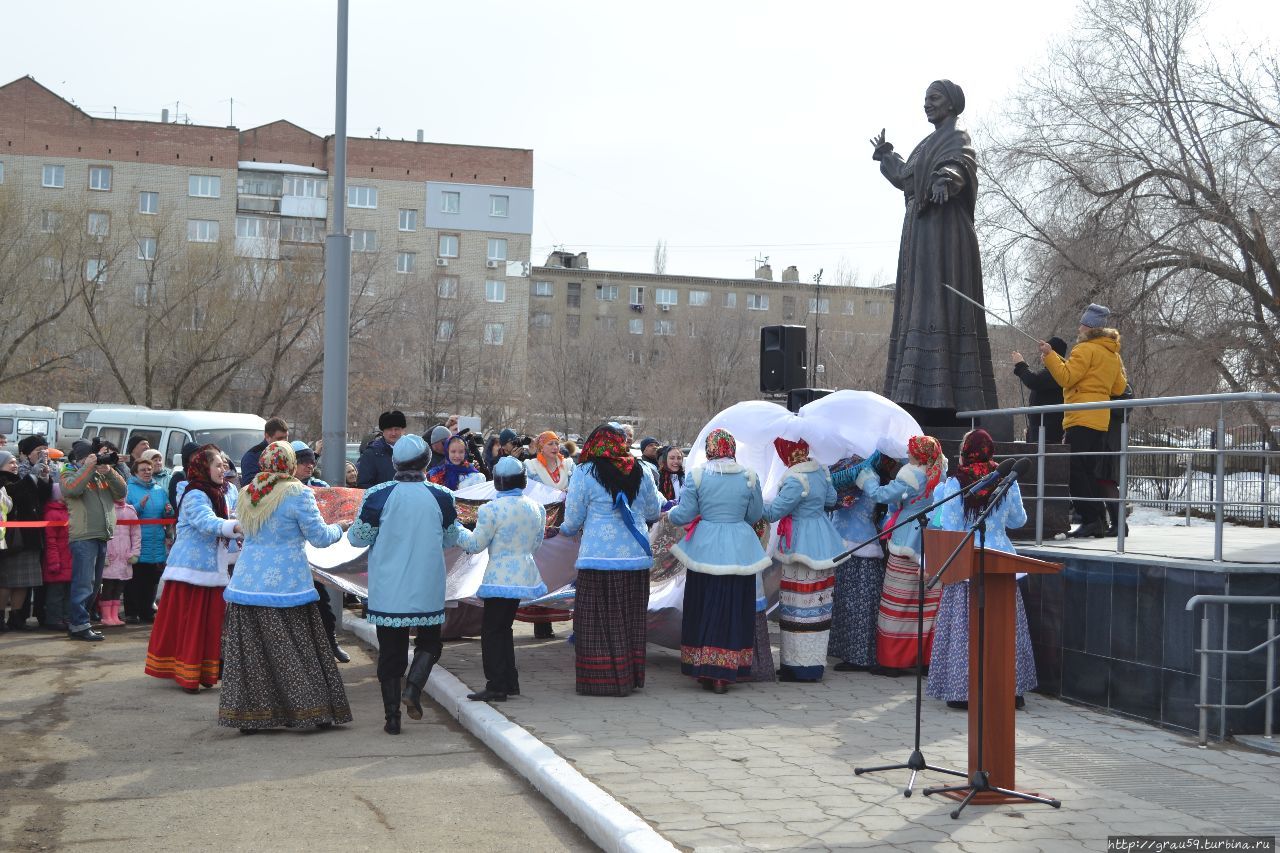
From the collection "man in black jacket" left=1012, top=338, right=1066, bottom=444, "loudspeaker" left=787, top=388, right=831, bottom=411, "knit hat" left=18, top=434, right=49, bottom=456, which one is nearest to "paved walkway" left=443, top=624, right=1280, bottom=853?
"man in black jacket" left=1012, top=338, right=1066, bottom=444

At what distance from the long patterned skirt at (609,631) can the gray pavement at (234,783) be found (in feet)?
3.57

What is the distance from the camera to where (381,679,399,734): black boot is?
837 cm

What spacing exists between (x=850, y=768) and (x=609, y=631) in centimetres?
264

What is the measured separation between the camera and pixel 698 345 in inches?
2591

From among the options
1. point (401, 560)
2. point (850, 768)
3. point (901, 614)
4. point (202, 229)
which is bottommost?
point (850, 768)

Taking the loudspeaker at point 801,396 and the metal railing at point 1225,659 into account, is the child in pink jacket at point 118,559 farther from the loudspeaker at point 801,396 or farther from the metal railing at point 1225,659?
the metal railing at point 1225,659

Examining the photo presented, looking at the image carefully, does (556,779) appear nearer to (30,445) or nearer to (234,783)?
(234,783)

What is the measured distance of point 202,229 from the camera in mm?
66812

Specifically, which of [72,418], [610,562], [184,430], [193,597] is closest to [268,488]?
[193,597]

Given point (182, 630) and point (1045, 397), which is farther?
point (1045, 397)

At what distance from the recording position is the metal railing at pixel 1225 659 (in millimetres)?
8078

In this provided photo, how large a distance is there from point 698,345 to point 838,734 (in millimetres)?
57988

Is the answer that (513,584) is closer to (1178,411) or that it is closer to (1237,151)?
(1178,411)

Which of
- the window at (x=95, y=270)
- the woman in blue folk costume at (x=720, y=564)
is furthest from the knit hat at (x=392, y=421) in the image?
the window at (x=95, y=270)
